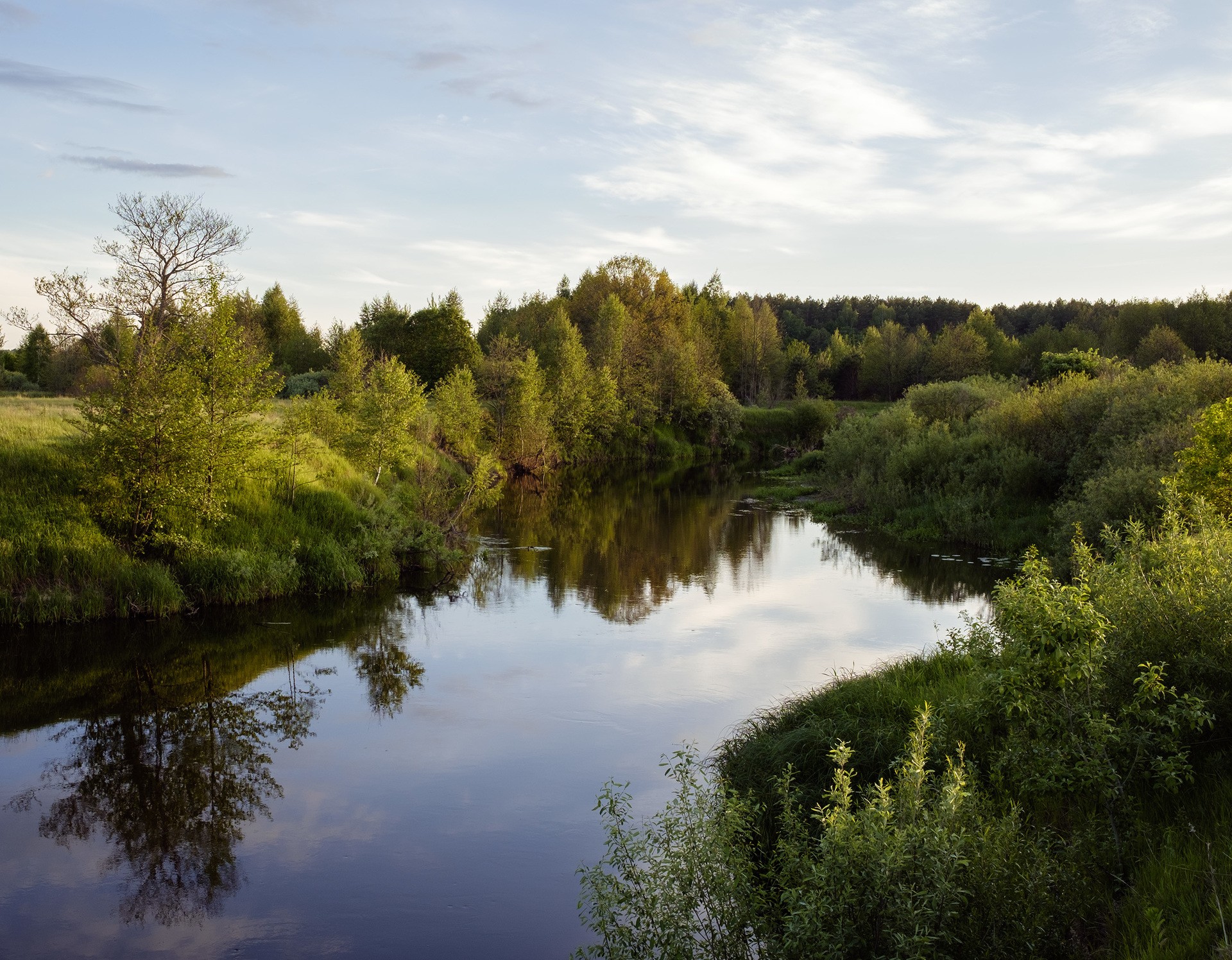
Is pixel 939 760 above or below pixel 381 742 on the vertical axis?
above

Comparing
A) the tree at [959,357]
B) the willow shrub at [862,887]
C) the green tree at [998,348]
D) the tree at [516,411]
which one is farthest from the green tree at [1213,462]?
the green tree at [998,348]

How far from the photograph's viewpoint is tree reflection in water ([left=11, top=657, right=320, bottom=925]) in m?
9.16

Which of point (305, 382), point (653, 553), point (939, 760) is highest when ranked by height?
point (305, 382)

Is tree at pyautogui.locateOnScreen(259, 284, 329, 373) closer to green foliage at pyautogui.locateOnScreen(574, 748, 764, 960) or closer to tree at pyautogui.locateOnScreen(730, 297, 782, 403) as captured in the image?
tree at pyautogui.locateOnScreen(730, 297, 782, 403)

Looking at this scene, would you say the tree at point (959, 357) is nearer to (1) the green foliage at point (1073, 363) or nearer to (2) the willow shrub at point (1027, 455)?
(1) the green foliage at point (1073, 363)

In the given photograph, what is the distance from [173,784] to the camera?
1127cm

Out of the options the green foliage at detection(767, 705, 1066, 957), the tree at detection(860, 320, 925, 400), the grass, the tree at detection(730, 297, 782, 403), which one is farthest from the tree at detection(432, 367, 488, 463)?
the tree at detection(860, 320, 925, 400)

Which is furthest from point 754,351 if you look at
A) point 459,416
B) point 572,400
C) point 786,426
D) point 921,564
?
point 921,564

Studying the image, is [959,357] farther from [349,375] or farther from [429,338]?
[349,375]

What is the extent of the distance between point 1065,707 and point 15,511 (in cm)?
1916

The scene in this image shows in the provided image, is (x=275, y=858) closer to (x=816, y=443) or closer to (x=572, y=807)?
(x=572, y=807)

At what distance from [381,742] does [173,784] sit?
2.73 meters

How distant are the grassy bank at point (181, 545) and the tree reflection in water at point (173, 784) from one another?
3.47 metres

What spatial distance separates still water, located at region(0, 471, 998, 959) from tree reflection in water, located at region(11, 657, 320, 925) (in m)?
0.04
